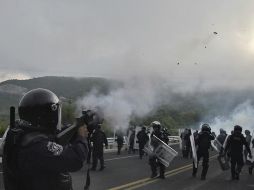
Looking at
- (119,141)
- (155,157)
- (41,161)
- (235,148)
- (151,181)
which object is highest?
(41,161)

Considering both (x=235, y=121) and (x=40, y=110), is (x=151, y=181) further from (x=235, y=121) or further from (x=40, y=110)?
(x=235, y=121)

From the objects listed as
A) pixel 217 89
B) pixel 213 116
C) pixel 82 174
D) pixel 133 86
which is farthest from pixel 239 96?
pixel 82 174

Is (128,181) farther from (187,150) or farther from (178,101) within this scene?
(178,101)

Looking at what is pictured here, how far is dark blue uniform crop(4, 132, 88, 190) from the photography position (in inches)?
121

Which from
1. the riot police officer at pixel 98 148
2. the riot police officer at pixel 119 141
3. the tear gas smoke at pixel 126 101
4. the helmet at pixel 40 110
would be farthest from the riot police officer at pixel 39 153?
the tear gas smoke at pixel 126 101

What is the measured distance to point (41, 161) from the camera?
3.09 m

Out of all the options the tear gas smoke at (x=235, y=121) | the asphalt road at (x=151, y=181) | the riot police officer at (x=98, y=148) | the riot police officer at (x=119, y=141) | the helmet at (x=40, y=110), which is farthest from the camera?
the tear gas smoke at (x=235, y=121)

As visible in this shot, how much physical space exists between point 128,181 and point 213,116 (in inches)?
3312

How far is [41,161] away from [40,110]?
0.32 metres

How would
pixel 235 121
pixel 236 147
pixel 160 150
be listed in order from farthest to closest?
pixel 235 121
pixel 236 147
pixel 160 150

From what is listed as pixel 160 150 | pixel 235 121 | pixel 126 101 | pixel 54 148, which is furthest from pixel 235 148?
pixel 235 121

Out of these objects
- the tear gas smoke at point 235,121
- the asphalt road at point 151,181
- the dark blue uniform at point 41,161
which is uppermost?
the dark blue uniform at point 41,161

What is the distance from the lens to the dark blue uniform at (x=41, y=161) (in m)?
3.09

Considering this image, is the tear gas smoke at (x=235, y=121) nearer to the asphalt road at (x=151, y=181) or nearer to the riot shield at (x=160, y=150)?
the asphalt road at (x=151, y=181)
